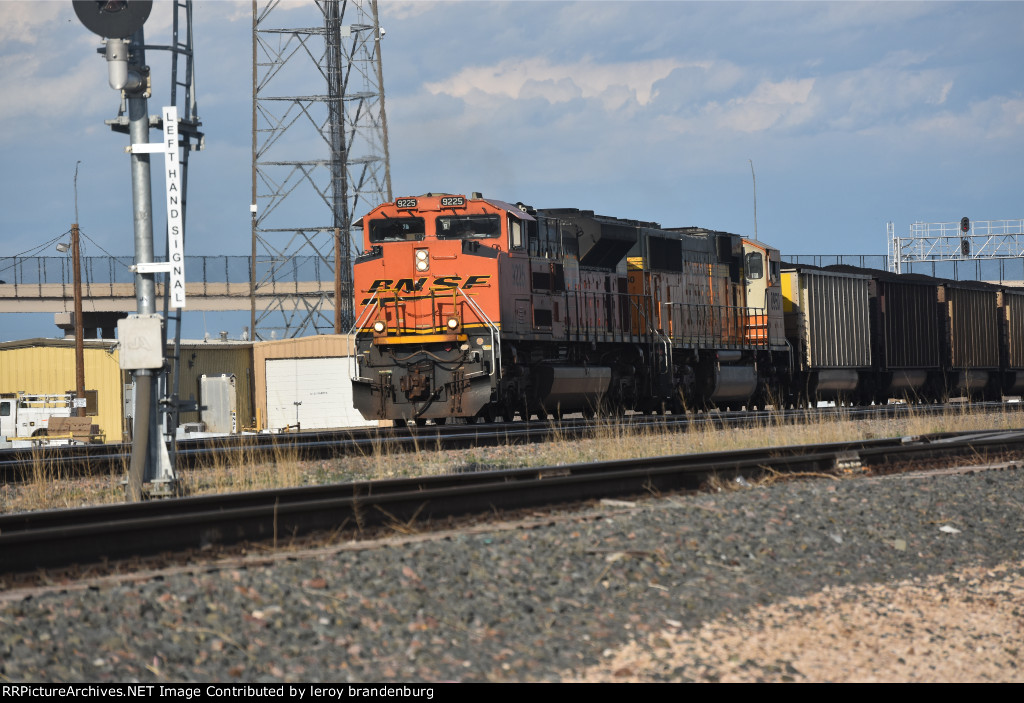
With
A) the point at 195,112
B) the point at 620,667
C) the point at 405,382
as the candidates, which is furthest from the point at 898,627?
the point at 405,382

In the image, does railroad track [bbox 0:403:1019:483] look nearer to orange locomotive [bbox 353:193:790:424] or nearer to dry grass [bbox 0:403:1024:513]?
dry grass [bbox 0:403:1024:513]

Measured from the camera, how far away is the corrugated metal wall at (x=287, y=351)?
1458 inches

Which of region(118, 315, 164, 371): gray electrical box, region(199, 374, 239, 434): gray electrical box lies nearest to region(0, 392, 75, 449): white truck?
region(199, 374, 239, 434): gray electrical box

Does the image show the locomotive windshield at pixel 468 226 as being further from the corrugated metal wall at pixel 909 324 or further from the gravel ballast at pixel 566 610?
the corrugated metal wall at pixel 909 324

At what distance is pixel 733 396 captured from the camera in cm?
2486

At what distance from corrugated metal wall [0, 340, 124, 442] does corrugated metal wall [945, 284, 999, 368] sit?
24.6m

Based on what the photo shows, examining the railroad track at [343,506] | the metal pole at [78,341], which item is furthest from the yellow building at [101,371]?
the railroad track at [343,506]

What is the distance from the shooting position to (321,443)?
14742 millimetres

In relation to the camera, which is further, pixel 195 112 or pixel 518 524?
pixel 195 112

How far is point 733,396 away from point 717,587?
18372 mm

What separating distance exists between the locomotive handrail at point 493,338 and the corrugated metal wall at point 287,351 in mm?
17963

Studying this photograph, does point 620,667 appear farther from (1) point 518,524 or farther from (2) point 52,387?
(2) point 52,387

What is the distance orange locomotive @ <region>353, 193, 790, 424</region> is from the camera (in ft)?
60.3
